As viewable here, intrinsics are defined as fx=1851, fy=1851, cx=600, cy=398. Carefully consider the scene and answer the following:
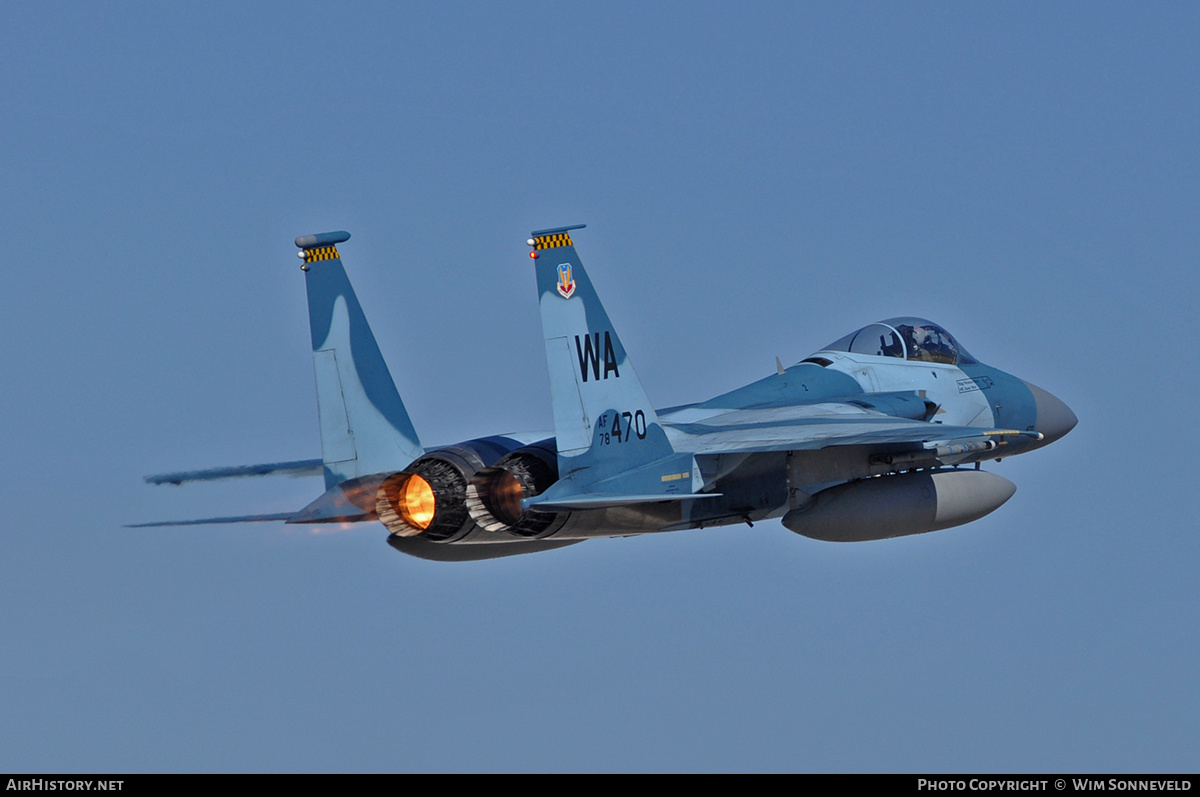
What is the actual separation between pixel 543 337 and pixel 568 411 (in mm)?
845

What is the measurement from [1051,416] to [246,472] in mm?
11256

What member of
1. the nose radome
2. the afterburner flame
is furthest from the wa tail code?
the nose radome

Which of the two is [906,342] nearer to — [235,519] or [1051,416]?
[1051,416]

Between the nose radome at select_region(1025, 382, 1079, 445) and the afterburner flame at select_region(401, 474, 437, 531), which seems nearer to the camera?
the afterburner flame at select_region(401, 474, 437, 531)

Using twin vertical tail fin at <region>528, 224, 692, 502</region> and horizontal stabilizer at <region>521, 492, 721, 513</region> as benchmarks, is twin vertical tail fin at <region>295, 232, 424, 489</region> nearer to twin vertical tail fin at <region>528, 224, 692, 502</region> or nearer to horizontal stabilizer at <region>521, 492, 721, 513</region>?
horizontal stabilizer at <region>521, 492, 721, 513</region>

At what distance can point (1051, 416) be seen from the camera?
2630cm

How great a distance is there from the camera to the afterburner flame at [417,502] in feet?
67.8

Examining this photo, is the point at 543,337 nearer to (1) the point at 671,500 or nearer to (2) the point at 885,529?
(1) the point at 671,500

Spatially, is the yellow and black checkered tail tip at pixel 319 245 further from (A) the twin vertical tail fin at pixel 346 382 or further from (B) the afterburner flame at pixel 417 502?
(B) the afterburner flame at pixel 417 502

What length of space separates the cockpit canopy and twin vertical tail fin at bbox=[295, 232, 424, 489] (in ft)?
22.6

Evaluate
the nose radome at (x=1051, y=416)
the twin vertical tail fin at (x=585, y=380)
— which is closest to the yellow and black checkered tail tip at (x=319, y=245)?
the twin vertical tail fin at (x=585, y=380)

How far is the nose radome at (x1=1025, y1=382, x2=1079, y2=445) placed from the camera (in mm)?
26172

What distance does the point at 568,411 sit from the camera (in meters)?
20.0
